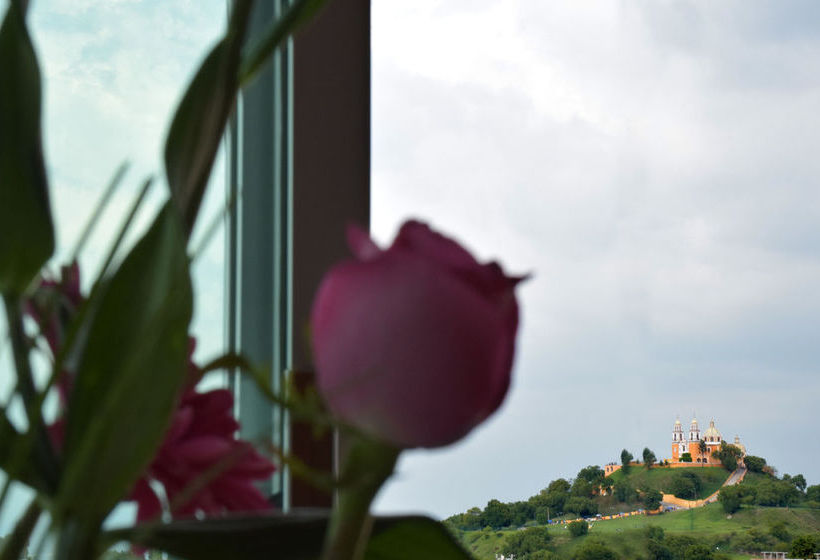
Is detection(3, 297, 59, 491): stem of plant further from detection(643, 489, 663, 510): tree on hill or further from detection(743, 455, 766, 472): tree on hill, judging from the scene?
detection(743, 455, 766, 472): tree on hill

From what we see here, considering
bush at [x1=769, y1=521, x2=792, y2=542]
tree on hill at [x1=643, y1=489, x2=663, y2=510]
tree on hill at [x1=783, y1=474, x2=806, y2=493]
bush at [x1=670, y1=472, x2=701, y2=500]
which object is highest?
tree on hill at [x1=783, y1=474, x2=806, y2=493]

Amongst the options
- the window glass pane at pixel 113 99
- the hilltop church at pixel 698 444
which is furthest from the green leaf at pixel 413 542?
the hilltop church at pixel 698 444

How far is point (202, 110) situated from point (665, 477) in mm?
3908

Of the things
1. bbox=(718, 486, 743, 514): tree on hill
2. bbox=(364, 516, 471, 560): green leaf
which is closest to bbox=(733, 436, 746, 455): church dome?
bbox=(718, 486, 743, 514): tree on hill

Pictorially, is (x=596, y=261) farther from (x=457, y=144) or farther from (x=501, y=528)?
(x=501, y=528)

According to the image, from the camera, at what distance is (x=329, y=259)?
582mm

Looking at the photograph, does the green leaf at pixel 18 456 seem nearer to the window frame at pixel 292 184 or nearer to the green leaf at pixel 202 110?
the green leaf at pixel 202 110

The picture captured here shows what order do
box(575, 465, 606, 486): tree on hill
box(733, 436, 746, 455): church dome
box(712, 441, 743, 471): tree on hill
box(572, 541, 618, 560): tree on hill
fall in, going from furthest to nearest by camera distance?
box(733, 436, 746, 455): church dome
box(712, 441, 743, 471): tree on hill
box(575, 465, 606, 486): tree on hill
box(572, 541, 618, 560): tree on hill

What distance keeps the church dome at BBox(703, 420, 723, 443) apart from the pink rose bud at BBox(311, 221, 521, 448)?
4.28 metres

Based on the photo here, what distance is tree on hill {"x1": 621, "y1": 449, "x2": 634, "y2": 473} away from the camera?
377 centimetres

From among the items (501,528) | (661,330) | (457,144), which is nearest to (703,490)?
(501,528)

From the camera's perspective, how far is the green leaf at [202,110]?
136 millimetres

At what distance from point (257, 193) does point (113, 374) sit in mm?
509

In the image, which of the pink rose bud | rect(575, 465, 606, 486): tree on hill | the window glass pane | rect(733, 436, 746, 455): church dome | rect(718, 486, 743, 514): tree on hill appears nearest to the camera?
the pink rose bud
